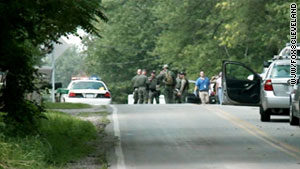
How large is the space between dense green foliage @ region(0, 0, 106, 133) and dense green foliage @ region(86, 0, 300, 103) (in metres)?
29.5

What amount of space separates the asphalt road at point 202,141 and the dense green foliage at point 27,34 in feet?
6.18

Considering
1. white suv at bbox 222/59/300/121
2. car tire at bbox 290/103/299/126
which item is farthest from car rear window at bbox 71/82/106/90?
car tire at bbox 290/103/299/126

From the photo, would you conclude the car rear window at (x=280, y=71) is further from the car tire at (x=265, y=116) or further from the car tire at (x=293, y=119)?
the car tire at (x=293, y=119)

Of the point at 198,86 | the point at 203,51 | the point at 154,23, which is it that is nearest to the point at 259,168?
the point at 198,86

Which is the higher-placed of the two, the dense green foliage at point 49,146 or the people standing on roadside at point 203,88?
the people standing on roadside at point 203,88

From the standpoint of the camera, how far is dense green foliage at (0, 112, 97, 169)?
1418 centimetres

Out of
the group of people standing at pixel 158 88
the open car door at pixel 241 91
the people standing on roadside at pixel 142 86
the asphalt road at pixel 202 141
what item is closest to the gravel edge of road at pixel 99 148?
the asphalt road at pixel 202 141

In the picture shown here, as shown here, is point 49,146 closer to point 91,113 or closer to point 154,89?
point 91,113

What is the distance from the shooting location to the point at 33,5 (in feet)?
55.4

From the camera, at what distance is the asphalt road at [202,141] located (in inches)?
613

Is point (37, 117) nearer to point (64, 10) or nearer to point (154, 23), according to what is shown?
point (64, 10)

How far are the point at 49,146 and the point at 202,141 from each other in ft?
12.8

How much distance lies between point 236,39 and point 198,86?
1073 centimetres

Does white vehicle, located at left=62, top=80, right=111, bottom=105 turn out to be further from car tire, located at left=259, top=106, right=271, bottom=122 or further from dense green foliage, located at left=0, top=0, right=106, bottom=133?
dense green foliage, located at left=0, top=0, right=106, bottom=133
